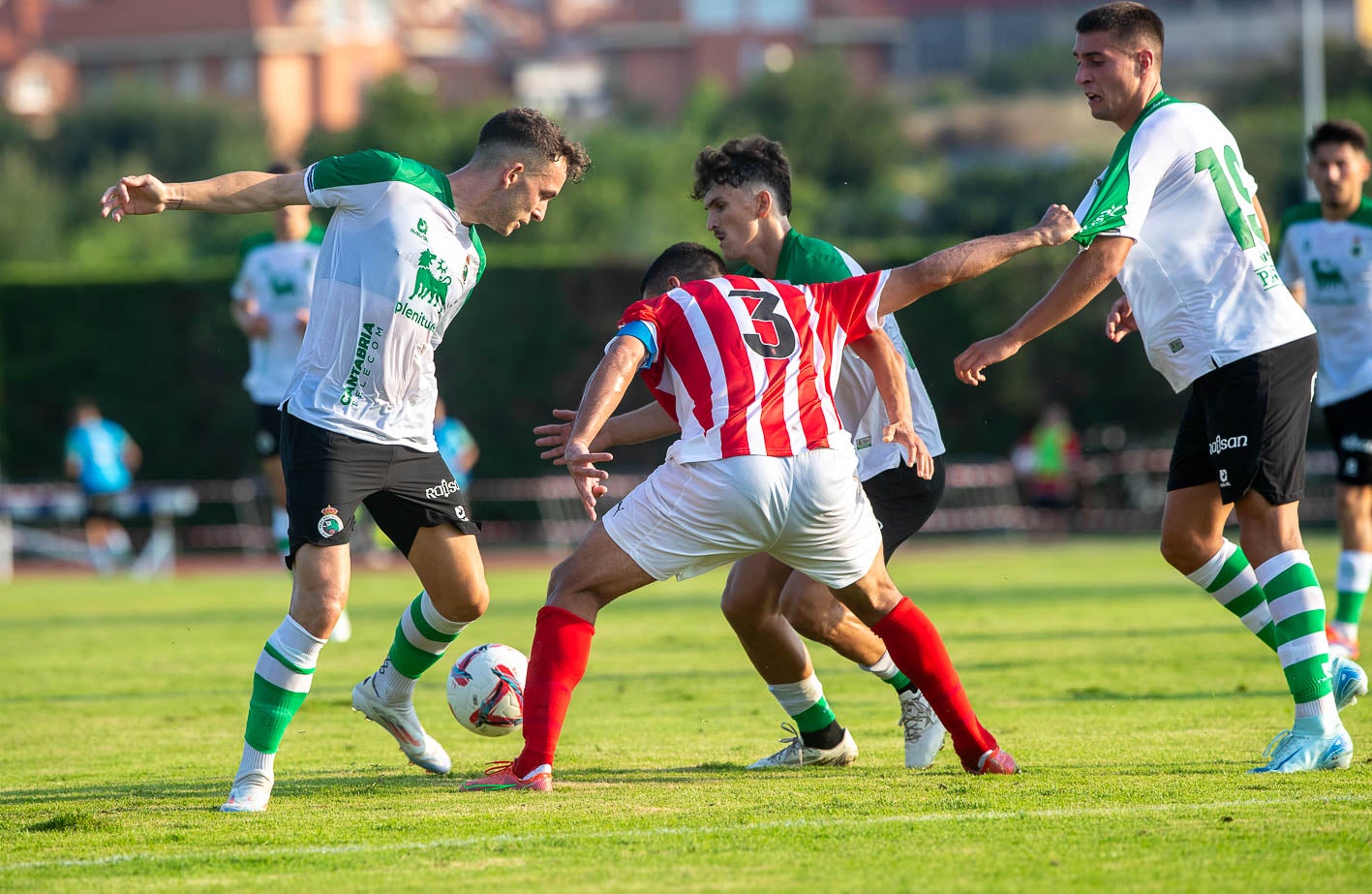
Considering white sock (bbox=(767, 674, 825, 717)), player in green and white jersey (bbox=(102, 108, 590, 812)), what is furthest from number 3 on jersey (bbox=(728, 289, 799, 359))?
white sock (bbox=(767, 674, 825, 717))

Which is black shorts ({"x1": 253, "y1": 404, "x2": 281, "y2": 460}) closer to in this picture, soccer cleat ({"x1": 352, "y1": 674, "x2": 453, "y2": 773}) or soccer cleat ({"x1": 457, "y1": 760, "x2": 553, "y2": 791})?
soccer cleat ({"x1": 352, "y1": 674, "x2": 453, "y2": 773})

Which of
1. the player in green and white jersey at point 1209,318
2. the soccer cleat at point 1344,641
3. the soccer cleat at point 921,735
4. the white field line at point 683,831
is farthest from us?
the soccer cleat at point 1344,641

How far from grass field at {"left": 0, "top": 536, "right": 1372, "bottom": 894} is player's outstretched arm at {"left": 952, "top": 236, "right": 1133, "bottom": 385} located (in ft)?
5.02

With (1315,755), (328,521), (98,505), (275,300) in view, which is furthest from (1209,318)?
(98,505)

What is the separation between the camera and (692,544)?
5.65 meters

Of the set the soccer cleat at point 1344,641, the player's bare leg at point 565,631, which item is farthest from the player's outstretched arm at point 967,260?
the soccer cleat at point 1344,641

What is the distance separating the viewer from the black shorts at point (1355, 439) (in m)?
9.16

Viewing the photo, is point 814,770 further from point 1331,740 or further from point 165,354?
point 165,354

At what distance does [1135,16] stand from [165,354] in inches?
913

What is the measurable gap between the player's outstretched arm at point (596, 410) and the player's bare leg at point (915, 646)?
41.6 inches

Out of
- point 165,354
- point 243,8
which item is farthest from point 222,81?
point 165,354

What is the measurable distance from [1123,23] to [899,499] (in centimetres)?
204

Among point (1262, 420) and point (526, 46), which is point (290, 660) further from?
point (526, 46)

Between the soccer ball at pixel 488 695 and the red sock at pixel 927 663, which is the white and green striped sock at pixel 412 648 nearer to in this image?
the soccer ball at pixel 488 695
